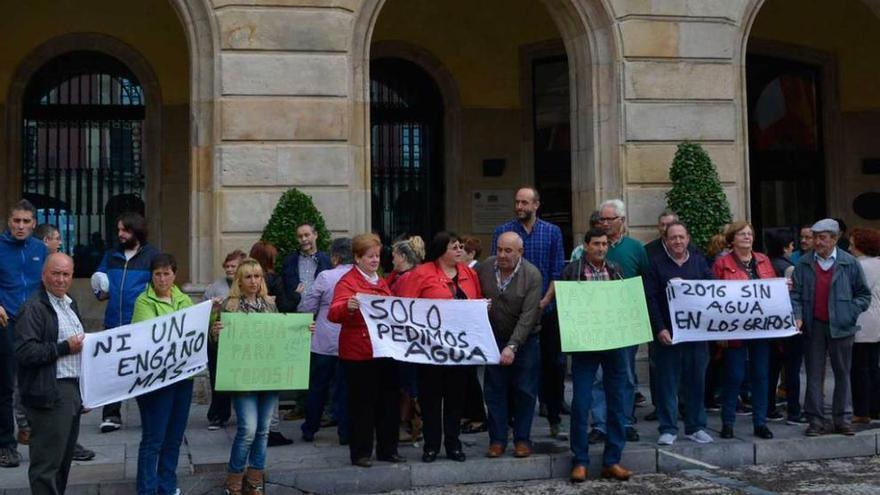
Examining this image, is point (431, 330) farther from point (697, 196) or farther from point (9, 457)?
point (697, 196)

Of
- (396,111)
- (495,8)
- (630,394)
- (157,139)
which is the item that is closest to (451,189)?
(396,111)

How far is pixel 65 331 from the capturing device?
21.9 ft

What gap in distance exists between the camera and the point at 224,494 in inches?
311

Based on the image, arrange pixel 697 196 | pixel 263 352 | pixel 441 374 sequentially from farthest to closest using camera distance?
1. pixel 697 196
2. pixel 441 374
3. pixel 263 352

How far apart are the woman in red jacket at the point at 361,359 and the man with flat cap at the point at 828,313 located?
4026 millimetres

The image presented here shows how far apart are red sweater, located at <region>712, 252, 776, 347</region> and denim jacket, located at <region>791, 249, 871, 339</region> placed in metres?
0.29

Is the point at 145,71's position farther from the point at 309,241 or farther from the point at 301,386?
the point at 301,386

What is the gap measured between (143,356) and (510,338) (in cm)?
299

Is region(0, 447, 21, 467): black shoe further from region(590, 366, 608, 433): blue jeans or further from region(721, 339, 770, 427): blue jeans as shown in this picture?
region(721, 339, 770, 427): blue jeans

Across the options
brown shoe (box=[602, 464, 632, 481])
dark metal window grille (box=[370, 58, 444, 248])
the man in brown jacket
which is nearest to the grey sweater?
the man in brown jacket

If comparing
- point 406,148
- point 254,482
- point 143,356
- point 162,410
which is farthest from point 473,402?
point 406,148

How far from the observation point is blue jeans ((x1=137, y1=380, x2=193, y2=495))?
283 inches

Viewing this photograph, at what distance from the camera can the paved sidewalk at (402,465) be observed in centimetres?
808

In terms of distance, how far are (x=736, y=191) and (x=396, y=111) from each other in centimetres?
580
